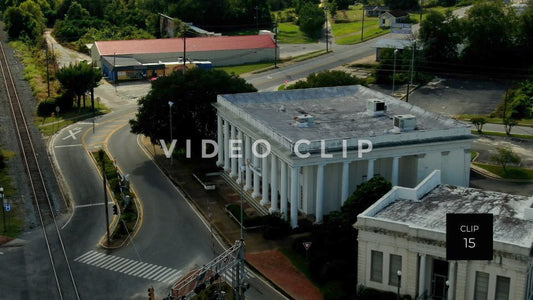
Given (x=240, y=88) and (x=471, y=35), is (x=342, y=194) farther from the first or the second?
(x=471, y=35)

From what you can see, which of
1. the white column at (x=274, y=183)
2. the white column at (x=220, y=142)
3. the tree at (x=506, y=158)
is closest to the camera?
the white column at (x=274, y=183)

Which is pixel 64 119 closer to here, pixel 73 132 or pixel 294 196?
→ pixel 73 132

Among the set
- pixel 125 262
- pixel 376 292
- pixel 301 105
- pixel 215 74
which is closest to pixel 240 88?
pixel 215 74

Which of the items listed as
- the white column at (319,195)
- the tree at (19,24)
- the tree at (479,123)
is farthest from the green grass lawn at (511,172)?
the tree at (19,24)

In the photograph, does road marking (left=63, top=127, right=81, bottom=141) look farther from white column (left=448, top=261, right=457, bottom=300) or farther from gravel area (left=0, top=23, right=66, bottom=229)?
white column (left=448, top=261, right=457, bottom=300)

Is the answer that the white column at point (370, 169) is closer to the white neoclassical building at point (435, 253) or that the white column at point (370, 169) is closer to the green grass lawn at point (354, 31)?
the white neoclassical building at point (435, 253)

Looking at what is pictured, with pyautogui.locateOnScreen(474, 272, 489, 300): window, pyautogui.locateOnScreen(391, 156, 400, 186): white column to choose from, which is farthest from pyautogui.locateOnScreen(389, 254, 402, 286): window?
pyautogui.locateOnScreen(391, 156, 400, 186): white column

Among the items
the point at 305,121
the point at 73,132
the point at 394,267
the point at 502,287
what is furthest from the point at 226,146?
the point at 502,287
